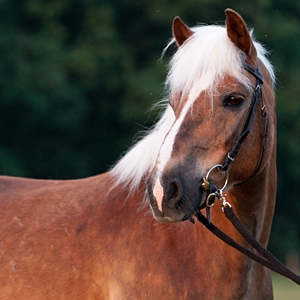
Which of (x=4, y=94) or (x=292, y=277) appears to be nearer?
(x=292, y=277)

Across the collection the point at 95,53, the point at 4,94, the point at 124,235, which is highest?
the point at 124,235

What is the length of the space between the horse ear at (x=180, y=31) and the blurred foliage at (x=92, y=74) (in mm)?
11247

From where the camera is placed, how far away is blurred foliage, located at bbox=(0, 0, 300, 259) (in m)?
15.1

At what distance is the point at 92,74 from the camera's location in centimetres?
1605

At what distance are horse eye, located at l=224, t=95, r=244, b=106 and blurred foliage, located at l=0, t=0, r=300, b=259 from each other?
11693mm

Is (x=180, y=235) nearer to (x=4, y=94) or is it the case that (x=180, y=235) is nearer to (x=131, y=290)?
(x=131, y=290)

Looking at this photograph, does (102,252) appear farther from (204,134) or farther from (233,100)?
(233,100)

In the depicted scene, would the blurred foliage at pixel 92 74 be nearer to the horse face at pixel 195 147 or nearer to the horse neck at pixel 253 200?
the horse neck at pixel 253 200

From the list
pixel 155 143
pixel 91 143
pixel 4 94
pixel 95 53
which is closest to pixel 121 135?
pixel 91 143

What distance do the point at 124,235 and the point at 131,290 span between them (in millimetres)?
313

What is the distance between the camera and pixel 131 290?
3.53 m

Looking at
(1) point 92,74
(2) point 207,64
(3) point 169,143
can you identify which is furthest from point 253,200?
(1) point 92,74

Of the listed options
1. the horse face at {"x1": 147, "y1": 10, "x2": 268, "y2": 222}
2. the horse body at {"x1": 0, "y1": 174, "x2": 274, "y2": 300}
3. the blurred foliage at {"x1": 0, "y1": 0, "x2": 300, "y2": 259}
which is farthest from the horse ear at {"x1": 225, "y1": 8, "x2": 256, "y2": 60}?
the blurred foliage at {"x1": 0, "y1": 0, "x2": 300, "y2": 259}

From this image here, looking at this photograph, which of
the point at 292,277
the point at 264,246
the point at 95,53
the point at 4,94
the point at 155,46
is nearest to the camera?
the point at 292,277
